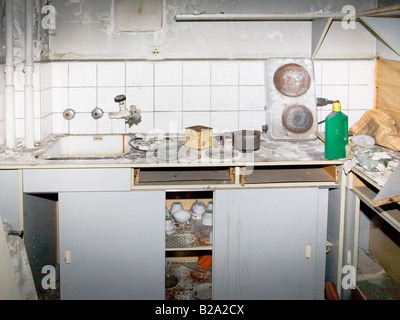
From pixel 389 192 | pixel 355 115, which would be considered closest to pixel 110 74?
pixel 355 115

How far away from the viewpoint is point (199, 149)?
2592 millimetres

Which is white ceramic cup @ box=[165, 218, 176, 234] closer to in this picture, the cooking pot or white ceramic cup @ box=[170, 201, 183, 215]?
white ceramic cup @ box=[170, 201, 183, 215]

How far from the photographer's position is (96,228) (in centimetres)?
239

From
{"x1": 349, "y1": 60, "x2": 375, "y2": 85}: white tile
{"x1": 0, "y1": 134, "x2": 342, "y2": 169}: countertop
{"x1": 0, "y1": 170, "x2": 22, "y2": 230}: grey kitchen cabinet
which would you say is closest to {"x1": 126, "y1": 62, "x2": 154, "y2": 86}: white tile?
{"x1": 0, "y1": 134, "x2": 342, "y2": 169}: countertop

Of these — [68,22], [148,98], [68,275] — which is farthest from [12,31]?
[68,275]

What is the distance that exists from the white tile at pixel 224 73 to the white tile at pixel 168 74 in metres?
0.22

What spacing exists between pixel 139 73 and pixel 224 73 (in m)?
0.54

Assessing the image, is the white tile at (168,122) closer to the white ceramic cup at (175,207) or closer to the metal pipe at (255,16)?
the white ceramic cup at (175,207)

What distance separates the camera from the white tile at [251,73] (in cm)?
300
